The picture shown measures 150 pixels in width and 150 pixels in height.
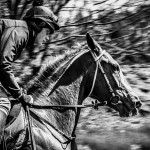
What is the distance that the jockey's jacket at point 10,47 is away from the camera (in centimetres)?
441

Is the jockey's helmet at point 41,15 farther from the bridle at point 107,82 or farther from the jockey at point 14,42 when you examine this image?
the bridle at point 107,82

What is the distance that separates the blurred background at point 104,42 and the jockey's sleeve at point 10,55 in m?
5.24

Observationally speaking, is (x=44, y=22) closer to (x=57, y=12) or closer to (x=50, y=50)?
(x=50, y=50)

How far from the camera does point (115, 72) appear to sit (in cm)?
486

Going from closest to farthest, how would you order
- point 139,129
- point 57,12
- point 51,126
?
point 51,126, point 139,129, point 57,12

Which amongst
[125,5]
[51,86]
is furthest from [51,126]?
[125,5]

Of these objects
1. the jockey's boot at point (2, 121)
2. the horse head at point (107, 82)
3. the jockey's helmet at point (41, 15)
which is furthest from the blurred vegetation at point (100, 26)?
the jockey's boot at point (2, 121)

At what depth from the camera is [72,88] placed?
190 inches

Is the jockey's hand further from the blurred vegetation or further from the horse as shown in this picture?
the blurred vegetation

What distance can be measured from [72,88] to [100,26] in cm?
653

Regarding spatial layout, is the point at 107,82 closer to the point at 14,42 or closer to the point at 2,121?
the point at 14,42

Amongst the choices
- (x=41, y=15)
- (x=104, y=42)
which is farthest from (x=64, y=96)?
(x=104, y=42)

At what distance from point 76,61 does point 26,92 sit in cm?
70

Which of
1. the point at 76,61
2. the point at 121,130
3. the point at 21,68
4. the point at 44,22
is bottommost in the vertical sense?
the point at 121,130
